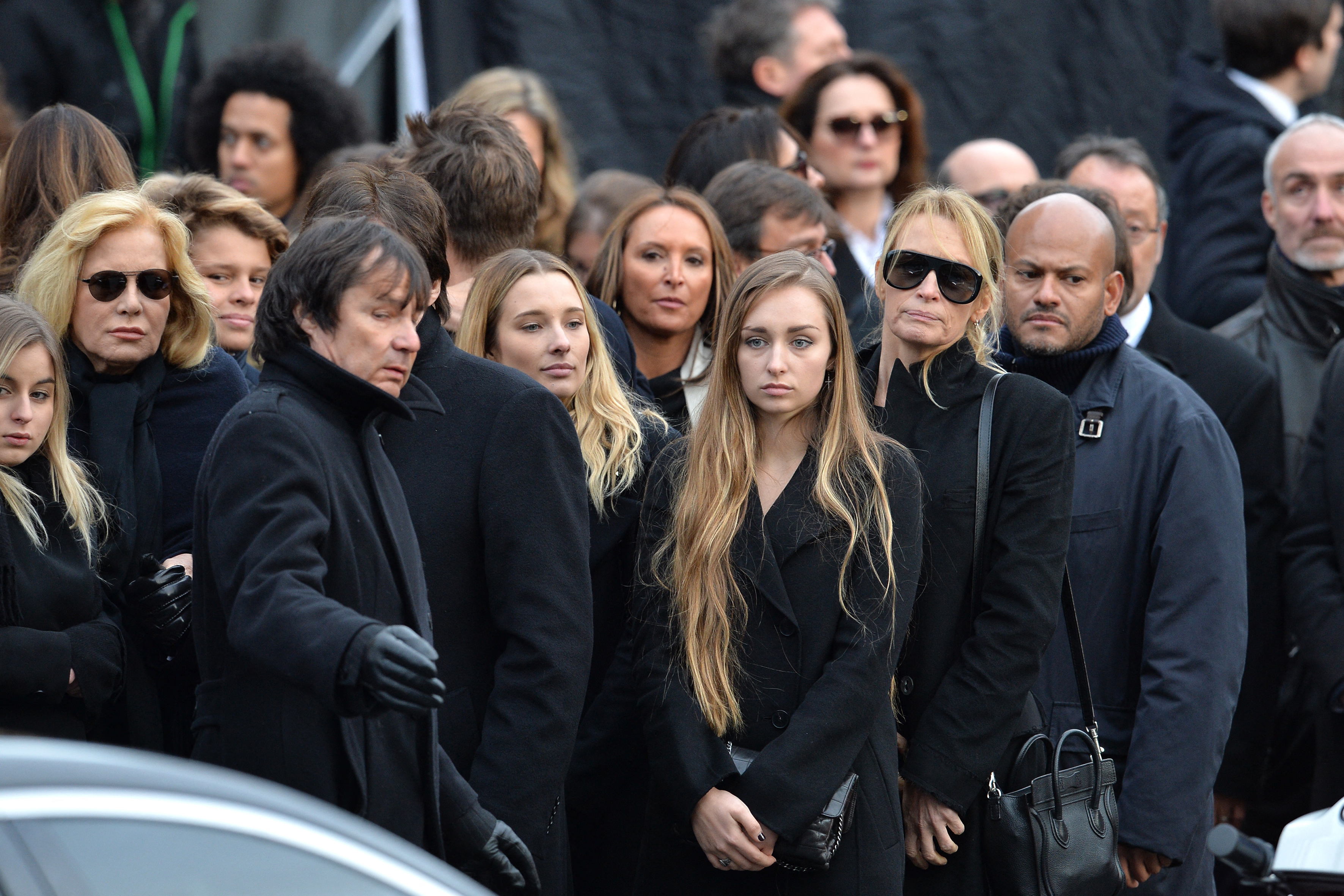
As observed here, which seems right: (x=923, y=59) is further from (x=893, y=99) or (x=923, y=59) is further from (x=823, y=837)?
(x=823, y=837)

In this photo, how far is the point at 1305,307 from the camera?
5207mm

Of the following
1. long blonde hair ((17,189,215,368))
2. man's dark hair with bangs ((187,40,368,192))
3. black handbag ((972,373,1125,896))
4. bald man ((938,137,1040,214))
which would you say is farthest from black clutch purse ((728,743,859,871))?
man's dark hair with bangs ((187,40,368,192))

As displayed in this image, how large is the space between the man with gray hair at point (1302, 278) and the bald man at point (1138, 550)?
1.29m

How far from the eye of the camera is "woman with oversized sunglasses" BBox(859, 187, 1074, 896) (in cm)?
342

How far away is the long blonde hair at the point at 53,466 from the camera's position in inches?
126

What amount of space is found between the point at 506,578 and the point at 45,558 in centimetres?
97

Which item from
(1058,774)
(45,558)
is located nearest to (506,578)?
(45,558)

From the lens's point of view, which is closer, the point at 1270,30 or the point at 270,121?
the point at 270,121

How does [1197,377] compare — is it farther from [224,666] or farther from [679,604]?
[224,666]

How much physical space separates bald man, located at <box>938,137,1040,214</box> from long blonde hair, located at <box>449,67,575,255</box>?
5.12 ft

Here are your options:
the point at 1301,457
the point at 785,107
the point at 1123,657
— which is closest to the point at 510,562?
the point at 1123,657

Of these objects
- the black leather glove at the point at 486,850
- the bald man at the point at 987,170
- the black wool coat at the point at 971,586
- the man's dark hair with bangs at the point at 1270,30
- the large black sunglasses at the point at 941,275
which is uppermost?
the man's dark hair with bangs at the point at 1270,30

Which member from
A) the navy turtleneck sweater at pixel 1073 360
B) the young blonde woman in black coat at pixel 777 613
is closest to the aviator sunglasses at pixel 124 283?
the young blonde woman in black coat at pixel 777 613

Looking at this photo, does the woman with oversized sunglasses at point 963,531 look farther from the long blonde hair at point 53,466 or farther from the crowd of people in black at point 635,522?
the long blonde hair at point 53,466
